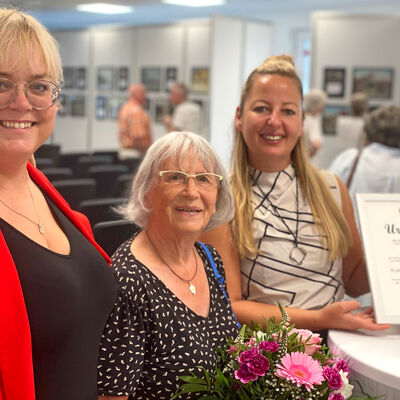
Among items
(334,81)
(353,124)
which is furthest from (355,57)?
(353,124)

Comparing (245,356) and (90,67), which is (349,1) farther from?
(245,356)

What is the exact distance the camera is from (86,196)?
517cm

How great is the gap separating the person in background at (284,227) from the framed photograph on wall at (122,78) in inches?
389

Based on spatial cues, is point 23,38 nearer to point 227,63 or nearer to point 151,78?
point 227,63

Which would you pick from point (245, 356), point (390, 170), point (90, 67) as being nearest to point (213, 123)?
point (90, 67)

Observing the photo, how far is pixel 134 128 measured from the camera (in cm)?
919

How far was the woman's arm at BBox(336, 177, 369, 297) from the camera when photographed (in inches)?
102

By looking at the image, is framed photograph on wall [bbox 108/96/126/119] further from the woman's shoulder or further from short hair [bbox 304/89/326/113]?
the woman's shoulder

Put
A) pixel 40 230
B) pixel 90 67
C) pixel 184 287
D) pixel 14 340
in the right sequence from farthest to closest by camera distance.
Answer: pixel 90 67 → pixel 184 287 → pixel 40 230 → pixel 14 340

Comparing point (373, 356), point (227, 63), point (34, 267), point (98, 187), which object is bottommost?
point (98, 187)

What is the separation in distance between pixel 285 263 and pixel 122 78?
1034 centimetres

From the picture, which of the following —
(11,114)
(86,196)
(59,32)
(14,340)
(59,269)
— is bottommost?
(86,196)

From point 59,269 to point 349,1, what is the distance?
11.8 meters

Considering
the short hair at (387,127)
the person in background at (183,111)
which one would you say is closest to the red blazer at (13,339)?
the short hair at (387,127)
